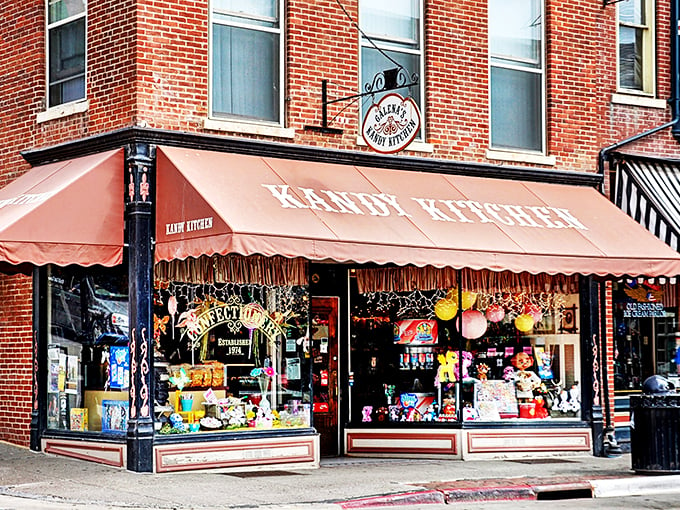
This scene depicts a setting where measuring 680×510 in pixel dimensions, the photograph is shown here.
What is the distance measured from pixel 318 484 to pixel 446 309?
13.2ft

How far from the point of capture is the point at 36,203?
46.0ft

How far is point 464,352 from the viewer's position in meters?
16.9

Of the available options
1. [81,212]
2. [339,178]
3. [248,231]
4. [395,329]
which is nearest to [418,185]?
[339,178]

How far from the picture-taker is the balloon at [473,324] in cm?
1689

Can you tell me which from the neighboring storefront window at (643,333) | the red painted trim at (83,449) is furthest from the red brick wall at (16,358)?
the neighboring storefront window at (643,333)

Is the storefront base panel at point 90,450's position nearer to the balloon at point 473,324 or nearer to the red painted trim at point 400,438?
the red painted trim at point 400,438

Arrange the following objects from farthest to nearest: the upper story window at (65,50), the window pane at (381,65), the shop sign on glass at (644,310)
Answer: the shop sign on glass at (644,310) → the window pane at (381,65) → the upper story window at (65,50)

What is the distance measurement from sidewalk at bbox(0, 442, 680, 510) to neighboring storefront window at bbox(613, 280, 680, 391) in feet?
8.78

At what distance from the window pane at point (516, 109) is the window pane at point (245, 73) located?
3546mm

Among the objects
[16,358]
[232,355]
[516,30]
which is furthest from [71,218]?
[516,30]

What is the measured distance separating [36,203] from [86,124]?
1635mm

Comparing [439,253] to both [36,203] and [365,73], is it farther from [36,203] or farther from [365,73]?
[36,203]

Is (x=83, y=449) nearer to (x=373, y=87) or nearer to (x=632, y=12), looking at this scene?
(x=373, y=87)

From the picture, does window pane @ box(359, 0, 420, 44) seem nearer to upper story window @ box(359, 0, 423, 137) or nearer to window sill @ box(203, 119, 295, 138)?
upper story window @ box(359, 0, 423, 137)
